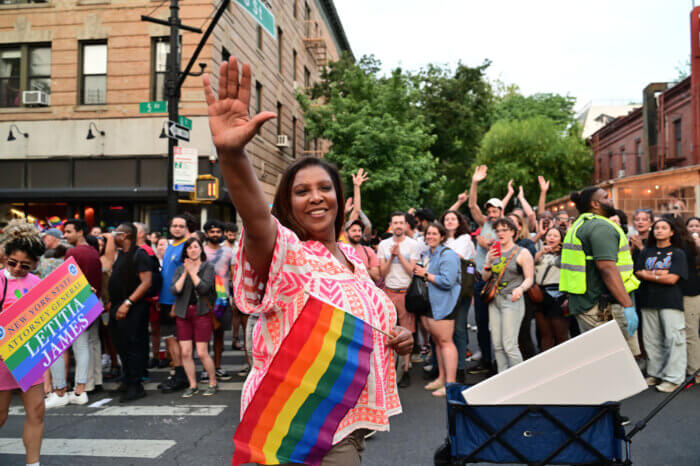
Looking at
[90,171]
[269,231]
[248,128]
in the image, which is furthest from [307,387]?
[90,171]

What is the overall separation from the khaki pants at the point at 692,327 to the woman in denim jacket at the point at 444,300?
2973 millimetres

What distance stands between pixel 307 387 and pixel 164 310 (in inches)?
239

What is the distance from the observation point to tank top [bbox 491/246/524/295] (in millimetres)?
5941

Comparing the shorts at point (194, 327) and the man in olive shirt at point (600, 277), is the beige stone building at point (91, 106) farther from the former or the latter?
the man in olive shirt at point (600, 277)

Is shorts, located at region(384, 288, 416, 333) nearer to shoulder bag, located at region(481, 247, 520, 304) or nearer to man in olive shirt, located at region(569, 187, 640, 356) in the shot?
shoulder bag, located at region(481, 247, 520, 304)

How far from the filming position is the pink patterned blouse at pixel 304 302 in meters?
1.56

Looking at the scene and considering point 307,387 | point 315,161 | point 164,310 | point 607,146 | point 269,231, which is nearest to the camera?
point 269,231

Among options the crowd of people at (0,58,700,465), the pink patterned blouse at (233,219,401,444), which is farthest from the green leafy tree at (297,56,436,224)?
the pink patterned blouse at (233,219,401,444)

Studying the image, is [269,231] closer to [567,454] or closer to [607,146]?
[567,454]

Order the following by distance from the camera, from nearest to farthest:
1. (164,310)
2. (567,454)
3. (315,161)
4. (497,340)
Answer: (315,161)
(567,454)
(497,340)
(164,310)

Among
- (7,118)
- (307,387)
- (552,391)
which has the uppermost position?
(7,118)

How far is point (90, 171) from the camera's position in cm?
1616

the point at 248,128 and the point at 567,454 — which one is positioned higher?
the point at 248,128

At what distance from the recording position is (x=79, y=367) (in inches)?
247
